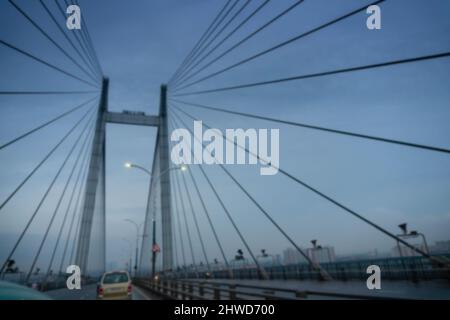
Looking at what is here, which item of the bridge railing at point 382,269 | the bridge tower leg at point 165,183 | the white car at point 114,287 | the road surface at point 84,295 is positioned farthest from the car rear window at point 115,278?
the bridge tower leg at point 165,183

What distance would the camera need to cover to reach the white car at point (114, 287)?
11.5 metres

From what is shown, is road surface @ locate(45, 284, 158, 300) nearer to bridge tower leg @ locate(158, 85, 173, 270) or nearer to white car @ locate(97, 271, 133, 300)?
bridge tower leg @ locate(158, 85, 173, 270)

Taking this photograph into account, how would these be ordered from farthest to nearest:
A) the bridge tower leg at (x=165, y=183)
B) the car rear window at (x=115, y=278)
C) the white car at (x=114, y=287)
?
1. the bridge tower leg at (x=165, y=183)
2. the car rear window at (x=115, y=278)
3. the white car at (x=114, y=287)

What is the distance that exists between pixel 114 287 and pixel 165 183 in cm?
1265

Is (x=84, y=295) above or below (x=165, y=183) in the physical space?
below

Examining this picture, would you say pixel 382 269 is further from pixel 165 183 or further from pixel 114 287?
pixel 114 287

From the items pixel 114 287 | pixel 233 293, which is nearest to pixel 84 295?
pixel 114 287

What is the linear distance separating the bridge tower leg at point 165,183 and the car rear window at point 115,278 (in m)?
9.17

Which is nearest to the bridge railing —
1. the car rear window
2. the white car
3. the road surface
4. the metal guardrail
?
the road surface

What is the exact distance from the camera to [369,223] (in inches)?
247

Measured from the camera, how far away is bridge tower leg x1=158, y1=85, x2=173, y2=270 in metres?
21.6

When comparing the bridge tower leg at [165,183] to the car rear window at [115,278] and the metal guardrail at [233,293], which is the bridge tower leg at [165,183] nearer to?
the metal guardrail at [233,293]

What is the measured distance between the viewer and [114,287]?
11.7 m
